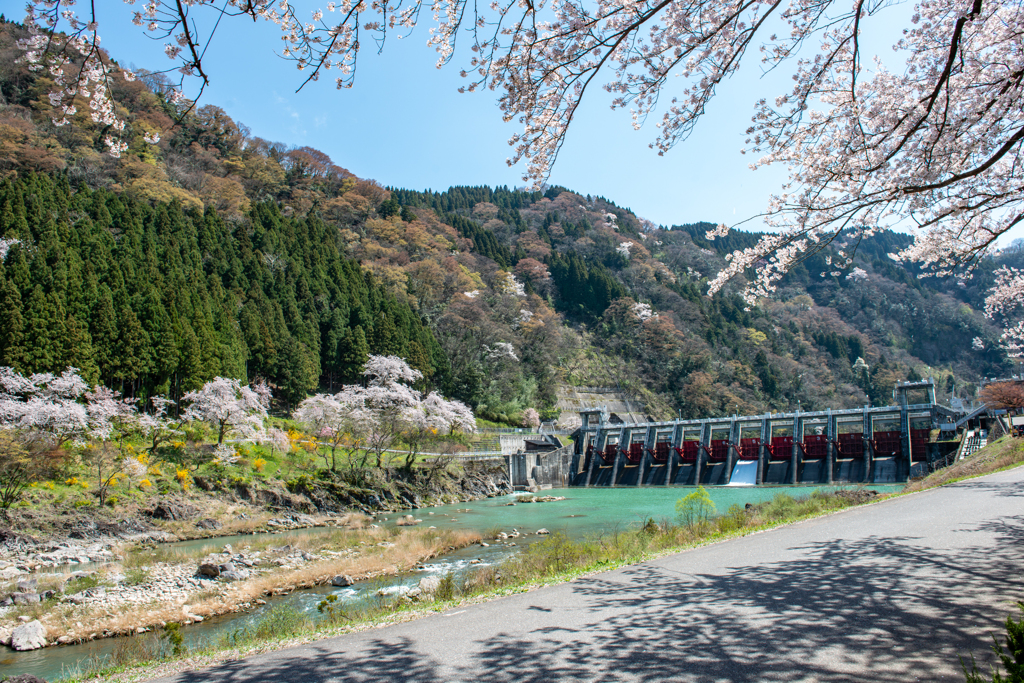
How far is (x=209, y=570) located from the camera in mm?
12500

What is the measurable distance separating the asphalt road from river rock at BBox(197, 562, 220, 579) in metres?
8.74

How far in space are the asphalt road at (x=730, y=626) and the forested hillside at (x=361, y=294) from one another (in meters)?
3.57

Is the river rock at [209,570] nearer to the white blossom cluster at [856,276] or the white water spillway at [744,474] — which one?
the white water spillway at [744,474]

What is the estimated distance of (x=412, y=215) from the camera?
71500mm

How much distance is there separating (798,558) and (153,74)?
8924mm

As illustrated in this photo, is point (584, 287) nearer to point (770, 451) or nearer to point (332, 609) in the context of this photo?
point (770, 451)

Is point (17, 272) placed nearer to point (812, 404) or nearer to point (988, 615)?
point (988, 615)

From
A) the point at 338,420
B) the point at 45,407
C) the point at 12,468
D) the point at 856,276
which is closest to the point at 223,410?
the point at 338,420

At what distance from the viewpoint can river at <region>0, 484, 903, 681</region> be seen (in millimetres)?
8039

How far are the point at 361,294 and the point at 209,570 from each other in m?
37.2

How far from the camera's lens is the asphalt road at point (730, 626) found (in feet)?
12.9

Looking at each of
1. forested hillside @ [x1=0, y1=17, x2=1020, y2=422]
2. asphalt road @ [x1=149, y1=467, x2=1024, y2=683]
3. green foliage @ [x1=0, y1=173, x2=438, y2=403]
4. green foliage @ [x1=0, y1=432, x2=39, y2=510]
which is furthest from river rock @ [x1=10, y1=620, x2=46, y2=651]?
green foliage @ [x1=0, y1=173, x2=438, y2=403]

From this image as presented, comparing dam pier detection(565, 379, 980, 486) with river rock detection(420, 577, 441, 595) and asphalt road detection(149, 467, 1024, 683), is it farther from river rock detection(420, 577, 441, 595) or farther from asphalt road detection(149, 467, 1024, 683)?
river rock detection(420, 577, 441, 595)

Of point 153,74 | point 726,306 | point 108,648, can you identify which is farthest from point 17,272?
point 726,306
